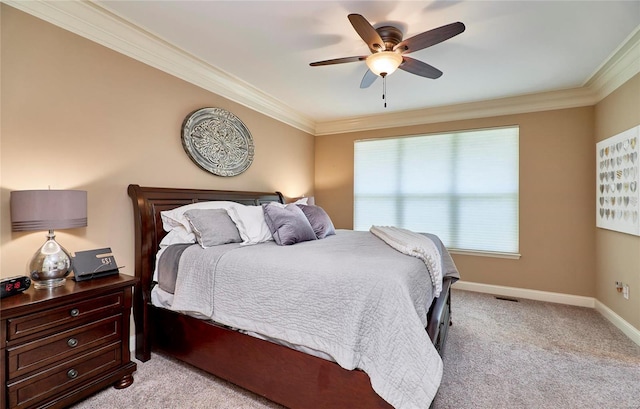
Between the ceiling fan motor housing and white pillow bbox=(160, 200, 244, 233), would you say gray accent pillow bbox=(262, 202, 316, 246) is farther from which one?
the ceiling fan motor housing

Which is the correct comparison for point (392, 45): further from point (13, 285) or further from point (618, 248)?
point (618, 248)

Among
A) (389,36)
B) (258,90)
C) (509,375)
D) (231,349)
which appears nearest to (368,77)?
(389,36)

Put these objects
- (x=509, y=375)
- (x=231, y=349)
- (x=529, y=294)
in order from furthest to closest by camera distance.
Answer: (x=529, y=294) → (x=509, y=375) → (x=231, y=349)

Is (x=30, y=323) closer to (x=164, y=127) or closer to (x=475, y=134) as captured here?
(x=164, y=127)

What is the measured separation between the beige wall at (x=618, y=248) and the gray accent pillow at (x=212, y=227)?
3.51 meters

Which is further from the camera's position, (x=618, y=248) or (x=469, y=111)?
(x=469, y=111)

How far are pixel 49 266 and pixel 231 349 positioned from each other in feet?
3.82

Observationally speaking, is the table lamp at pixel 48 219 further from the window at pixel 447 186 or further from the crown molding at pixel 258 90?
the window at pixel 447 186

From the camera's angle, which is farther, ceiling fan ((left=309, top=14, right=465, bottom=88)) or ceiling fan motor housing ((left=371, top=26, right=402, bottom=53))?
ceiling fan motor housing ((left=371, top=26, right=402, bottom=53))

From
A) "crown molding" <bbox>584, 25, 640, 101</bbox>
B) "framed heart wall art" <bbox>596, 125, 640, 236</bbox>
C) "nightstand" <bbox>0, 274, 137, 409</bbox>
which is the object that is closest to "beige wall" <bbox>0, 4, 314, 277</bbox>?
"nightstand" <bbox>0, 274, 137, 409</bbox>

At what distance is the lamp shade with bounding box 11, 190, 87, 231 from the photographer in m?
1.60

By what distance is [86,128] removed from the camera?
2123mm

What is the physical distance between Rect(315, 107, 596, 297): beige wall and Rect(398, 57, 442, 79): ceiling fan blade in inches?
76.8

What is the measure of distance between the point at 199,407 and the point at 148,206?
1494 millimetres
